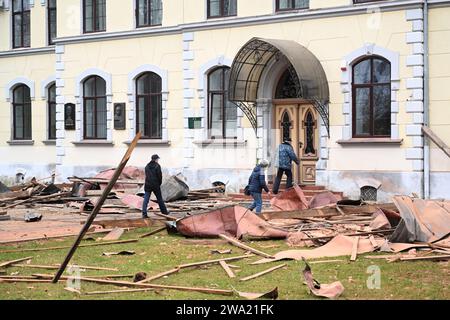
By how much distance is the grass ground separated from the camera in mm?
10602

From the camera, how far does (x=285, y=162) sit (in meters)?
22.9

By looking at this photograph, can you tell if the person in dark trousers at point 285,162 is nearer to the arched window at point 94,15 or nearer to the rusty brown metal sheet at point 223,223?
the rusty brown metal sheet at point 223,223

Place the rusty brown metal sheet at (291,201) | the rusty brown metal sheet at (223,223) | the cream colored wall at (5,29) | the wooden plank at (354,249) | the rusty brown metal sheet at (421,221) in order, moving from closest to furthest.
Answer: the wooden plank at (354,249) → the rusty brown metal sheet at (421,221) → the rusty brown metal sheet at (223,223) → the rusty brown metal sheet at (291,201) → the cream colored wall at (5,29)

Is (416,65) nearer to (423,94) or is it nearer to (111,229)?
(423,94)

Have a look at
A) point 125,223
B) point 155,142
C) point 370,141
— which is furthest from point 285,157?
point 125,223

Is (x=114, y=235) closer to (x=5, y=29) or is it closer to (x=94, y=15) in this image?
(x=94, y=15)

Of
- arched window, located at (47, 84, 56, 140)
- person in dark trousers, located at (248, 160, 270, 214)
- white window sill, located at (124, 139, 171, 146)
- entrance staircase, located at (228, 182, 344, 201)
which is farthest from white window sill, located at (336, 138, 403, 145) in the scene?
arched window, located at (47, 84, 56, 140)

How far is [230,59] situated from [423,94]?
6129 millimetres

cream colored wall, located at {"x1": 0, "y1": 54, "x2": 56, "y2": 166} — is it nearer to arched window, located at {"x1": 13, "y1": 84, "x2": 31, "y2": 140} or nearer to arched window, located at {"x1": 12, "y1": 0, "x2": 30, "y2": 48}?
arched window, located at {"x1": 13, "y1": 84, "x2": 31, "y2": 140}

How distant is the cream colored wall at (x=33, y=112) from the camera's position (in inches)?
1273

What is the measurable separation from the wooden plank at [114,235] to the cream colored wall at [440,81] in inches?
362

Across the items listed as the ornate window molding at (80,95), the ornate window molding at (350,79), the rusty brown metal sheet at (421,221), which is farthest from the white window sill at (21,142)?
the rusty brown metal sheet at (421,221)

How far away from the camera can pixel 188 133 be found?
86.9 feet

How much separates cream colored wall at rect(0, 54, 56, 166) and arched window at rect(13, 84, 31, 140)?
23cm
